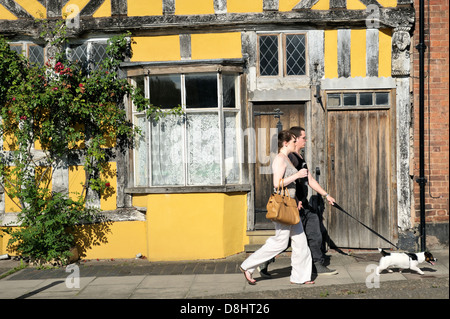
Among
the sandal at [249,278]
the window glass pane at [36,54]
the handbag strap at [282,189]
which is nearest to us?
the handbag strap at [282,189]

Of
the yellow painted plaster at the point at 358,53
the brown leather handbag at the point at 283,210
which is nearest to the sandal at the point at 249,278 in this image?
the brown leather handbag at the point at 283,210

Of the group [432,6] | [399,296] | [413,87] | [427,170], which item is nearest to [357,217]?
[427,170]

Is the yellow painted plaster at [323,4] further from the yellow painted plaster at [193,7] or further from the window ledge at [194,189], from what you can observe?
the window ledge at [194,189]

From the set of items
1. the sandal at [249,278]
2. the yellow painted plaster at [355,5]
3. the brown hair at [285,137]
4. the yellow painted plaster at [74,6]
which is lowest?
the sandal at [249,278]

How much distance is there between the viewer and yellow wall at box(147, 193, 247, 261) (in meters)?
9.04

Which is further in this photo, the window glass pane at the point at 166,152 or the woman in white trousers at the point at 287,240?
the window glass pane at the point at 166,152

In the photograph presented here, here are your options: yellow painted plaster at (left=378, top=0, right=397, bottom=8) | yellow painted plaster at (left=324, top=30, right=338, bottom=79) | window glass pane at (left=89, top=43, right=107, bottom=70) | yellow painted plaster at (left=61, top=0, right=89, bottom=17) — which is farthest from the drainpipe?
yellow painted plaster at (left=61, top=0, right=89, bottom=17)

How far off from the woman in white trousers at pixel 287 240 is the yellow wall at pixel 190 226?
1.74m

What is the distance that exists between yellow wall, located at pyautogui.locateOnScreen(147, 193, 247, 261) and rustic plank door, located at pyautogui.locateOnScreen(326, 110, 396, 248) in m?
1.77

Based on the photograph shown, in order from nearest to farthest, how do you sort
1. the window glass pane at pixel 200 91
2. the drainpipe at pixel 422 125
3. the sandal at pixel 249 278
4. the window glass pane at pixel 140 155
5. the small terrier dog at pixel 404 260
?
the sandal at pixel 249 278, the small terrier dog at pixel 404 260, the drainpipe at pixel 422 125, the window glass pane at pixel 200 91, the window glass pane at pixel 140 155

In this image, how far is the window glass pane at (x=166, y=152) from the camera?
9305mm

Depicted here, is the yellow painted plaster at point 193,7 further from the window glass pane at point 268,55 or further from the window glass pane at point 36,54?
the window glass pane at point 36,54

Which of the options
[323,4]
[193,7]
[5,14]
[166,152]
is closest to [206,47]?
[193,7]

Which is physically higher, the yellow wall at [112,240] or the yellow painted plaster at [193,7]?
the yellow painted plaster at [193,7]
